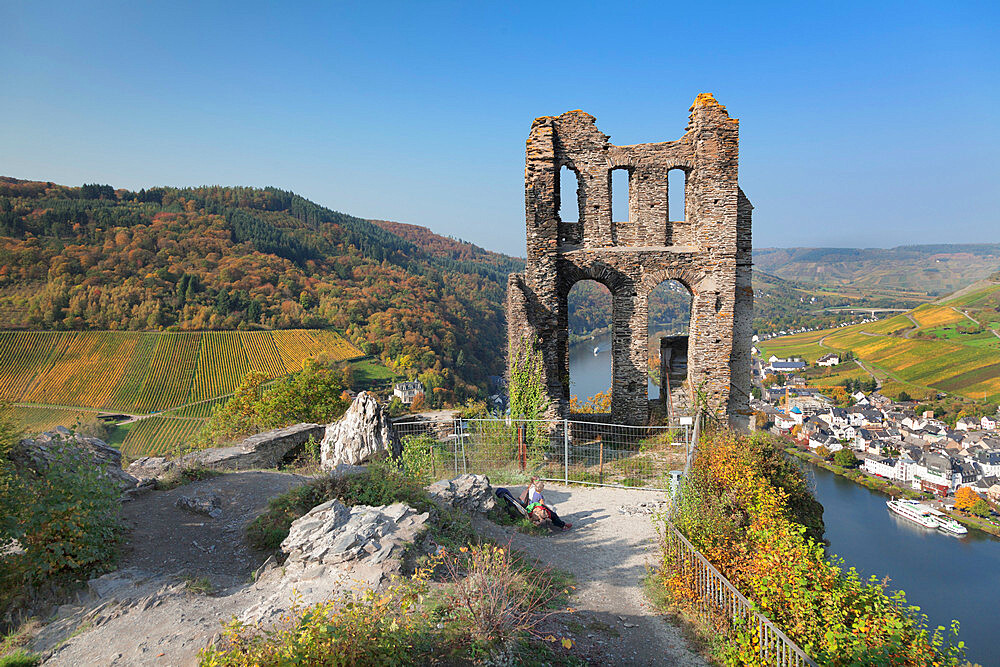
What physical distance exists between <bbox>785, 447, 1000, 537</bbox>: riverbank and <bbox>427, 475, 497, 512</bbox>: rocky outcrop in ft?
89.1

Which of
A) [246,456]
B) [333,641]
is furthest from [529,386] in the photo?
[333,641]

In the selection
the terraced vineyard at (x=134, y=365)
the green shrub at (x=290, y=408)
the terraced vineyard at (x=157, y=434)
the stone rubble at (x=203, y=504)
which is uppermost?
the stone rubble at (x=203, y=504)

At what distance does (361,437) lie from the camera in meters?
11.0

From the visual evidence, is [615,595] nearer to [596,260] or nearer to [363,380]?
[596,260]

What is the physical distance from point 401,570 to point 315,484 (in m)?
2.81

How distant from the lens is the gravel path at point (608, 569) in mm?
5117

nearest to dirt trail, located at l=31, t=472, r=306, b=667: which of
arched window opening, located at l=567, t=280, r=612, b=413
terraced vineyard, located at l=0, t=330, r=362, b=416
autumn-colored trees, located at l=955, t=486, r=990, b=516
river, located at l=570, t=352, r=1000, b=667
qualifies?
river, located at l=570, t=352, r=1000, b=667

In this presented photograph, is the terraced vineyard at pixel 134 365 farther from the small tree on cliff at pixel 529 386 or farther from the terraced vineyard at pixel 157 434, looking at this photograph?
the small tree on cliff at pixel 529 386

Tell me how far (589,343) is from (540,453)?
100.0 m

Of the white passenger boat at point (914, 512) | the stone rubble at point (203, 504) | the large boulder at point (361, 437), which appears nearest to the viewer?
the stone rubble at point (203, 504)

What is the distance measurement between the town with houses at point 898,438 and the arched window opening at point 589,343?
20.2 m

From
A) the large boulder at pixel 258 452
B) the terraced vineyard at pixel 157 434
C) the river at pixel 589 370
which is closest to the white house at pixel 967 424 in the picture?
the river at pixel 589 370

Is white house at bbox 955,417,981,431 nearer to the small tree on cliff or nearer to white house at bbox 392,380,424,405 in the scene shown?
white house at bbox 392,380,424,405

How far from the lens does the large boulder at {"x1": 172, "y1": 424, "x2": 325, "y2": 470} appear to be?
434 inches
